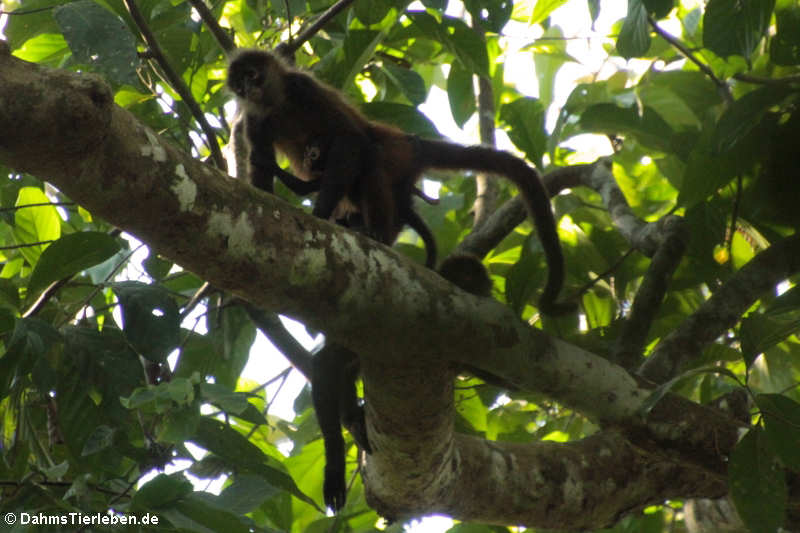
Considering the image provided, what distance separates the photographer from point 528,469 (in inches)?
100

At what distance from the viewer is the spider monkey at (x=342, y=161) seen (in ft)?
9.60

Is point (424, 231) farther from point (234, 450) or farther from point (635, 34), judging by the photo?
point (234, 450)

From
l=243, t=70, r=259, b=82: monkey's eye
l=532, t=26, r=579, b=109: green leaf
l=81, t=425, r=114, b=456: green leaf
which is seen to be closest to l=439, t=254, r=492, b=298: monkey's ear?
l=81, t=425, r=114, b=456: green leaf

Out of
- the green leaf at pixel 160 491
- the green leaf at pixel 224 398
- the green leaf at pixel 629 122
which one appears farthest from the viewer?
the green leaf at pixel 629 122

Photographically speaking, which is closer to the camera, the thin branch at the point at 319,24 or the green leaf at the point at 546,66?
the thin branch at the point at 319,24

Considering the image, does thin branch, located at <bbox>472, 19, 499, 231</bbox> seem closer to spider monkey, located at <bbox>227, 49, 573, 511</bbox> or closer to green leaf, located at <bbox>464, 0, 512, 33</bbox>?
spider monkey, located at <bbox>227, 49, 573, 511</bbox>

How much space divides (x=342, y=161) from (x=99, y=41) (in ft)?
3.18

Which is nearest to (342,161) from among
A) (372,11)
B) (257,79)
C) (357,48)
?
(357,48)

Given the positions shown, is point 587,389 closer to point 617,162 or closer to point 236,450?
point 236,450

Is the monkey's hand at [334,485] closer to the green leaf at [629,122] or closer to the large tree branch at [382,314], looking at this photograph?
the large tree branch at [382,314]

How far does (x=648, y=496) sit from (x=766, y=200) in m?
1.04

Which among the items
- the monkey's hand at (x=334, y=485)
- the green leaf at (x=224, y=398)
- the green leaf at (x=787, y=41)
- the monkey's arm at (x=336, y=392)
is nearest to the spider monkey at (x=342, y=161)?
the monkey's hand at (x=334, y=485)

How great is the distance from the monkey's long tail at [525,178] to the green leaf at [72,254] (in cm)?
154

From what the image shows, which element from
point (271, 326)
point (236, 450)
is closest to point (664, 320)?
point (271, 326)
